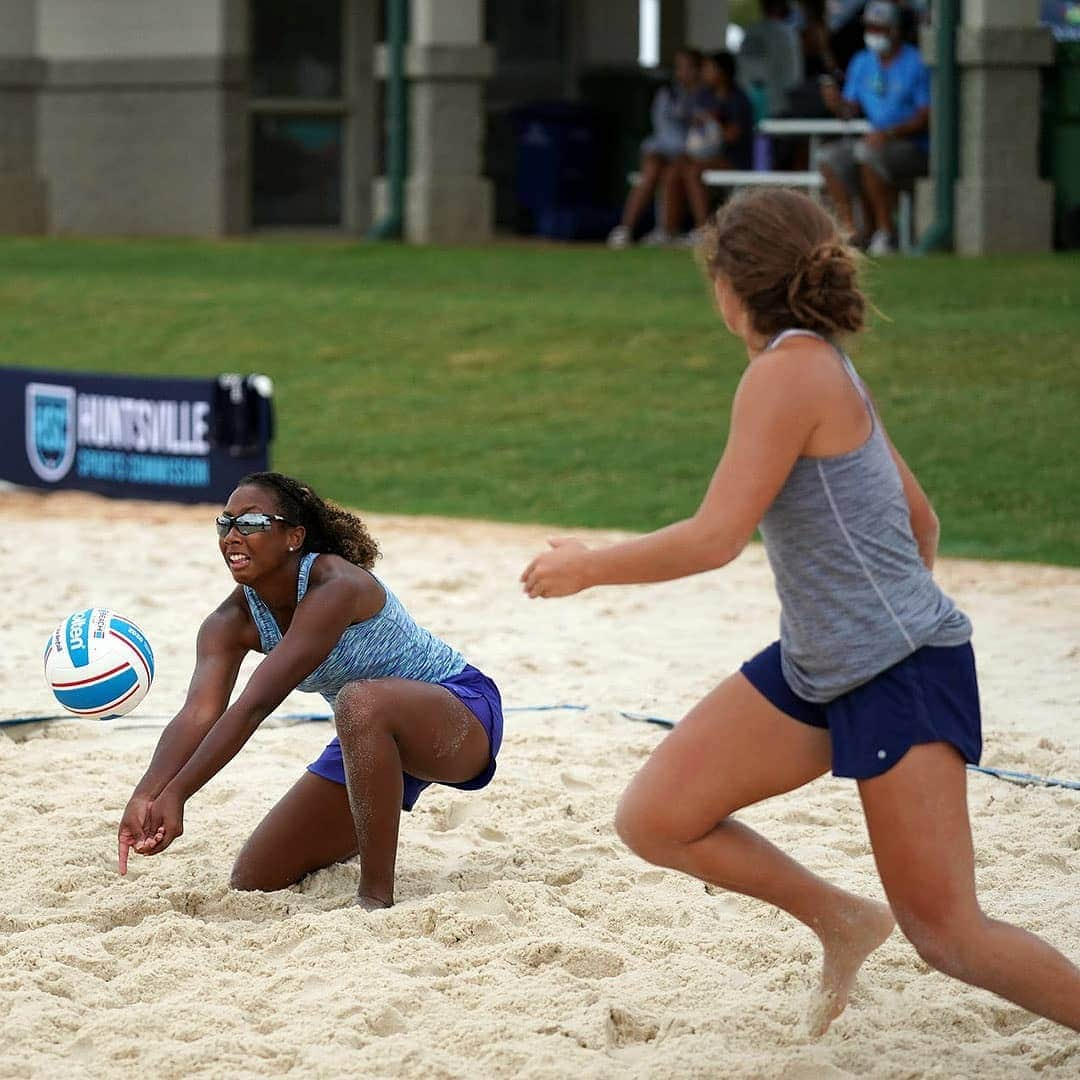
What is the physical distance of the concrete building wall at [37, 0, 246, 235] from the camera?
1959 cm

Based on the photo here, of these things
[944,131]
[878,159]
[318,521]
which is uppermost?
[944,131]

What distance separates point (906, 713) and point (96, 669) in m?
2.21

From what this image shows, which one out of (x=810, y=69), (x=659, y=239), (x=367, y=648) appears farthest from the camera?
(x=659, y=239)

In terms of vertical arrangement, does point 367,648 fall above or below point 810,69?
below

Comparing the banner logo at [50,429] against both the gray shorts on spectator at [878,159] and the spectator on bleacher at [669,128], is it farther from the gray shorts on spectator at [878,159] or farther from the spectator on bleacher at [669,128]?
the spectator on bleacher at [669,128]

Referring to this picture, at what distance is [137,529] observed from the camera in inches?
398

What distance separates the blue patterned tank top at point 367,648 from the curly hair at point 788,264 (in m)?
1.37

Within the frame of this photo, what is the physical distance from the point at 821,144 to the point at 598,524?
7.65m

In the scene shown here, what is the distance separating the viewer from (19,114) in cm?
2019

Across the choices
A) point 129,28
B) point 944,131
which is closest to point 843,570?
point 944,131

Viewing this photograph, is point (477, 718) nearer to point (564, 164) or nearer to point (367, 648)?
point (367, 648)

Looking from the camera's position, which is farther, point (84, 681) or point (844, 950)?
point (84, 681)

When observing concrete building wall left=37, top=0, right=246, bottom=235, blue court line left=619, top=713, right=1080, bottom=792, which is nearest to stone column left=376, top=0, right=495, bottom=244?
concrete building wall left=37, top=0, right=246, bottom=235

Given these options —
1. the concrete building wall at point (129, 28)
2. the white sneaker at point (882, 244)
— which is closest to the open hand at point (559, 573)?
the white sneaker at point (882, 244)
